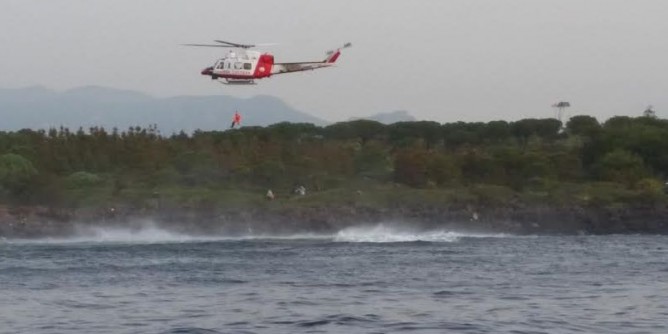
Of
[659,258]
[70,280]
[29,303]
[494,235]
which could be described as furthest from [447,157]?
[29,303]

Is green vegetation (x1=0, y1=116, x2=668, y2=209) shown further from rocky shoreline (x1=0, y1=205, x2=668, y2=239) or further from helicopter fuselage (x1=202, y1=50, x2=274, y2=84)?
helicopter fuselage (x1=202, y1=50, x2=274, y2=84)

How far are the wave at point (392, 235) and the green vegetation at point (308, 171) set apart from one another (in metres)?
5.28

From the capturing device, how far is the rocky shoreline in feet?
248

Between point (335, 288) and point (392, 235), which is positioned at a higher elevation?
point (392, 235)

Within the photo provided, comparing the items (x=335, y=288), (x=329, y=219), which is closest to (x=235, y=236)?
(x=329, y=219)

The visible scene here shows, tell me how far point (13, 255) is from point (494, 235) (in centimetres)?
3159

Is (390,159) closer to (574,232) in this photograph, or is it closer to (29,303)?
(574,232)

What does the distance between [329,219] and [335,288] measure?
43.0 metres

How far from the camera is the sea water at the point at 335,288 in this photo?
93.8ft

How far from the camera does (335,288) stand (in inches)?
1451

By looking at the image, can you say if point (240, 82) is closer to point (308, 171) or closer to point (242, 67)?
point (242, 67)

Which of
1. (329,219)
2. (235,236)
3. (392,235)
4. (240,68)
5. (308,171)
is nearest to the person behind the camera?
(240,68)

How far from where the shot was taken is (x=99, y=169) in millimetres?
91938

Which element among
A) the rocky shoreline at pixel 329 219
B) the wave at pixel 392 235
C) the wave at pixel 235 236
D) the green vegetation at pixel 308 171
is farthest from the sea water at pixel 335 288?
the green vegetation at pixel 308 171
